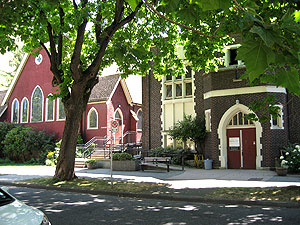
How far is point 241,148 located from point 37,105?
2243 cm

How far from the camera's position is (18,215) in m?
4.01

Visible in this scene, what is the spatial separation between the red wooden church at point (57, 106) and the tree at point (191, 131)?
31.6ft

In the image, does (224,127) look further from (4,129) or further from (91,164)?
(4,129)

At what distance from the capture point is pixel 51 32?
13.0 meters

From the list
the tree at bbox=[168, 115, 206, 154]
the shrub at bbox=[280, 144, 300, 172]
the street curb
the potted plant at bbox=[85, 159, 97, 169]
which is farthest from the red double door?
the potted plant at bbox=[85, 159, 97, 169]

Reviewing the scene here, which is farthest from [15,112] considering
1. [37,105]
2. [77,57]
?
[77,57]

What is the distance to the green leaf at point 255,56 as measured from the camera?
6.43ft

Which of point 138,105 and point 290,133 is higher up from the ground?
point 138,105

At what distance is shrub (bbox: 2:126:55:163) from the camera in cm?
2698

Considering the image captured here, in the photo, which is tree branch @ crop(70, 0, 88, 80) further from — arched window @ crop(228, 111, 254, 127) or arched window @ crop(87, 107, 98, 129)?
arched window @ crop(87, 107, 98, 129)

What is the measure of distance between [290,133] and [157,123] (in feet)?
30.9

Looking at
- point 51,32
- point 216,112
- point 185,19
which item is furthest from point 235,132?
point 185,19

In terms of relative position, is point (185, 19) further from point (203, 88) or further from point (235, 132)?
point (203, 88)

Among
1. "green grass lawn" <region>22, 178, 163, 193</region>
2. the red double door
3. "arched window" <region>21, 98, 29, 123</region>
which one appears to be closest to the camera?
"green grass lawn" <region>22, 178, 163, 193</region>
